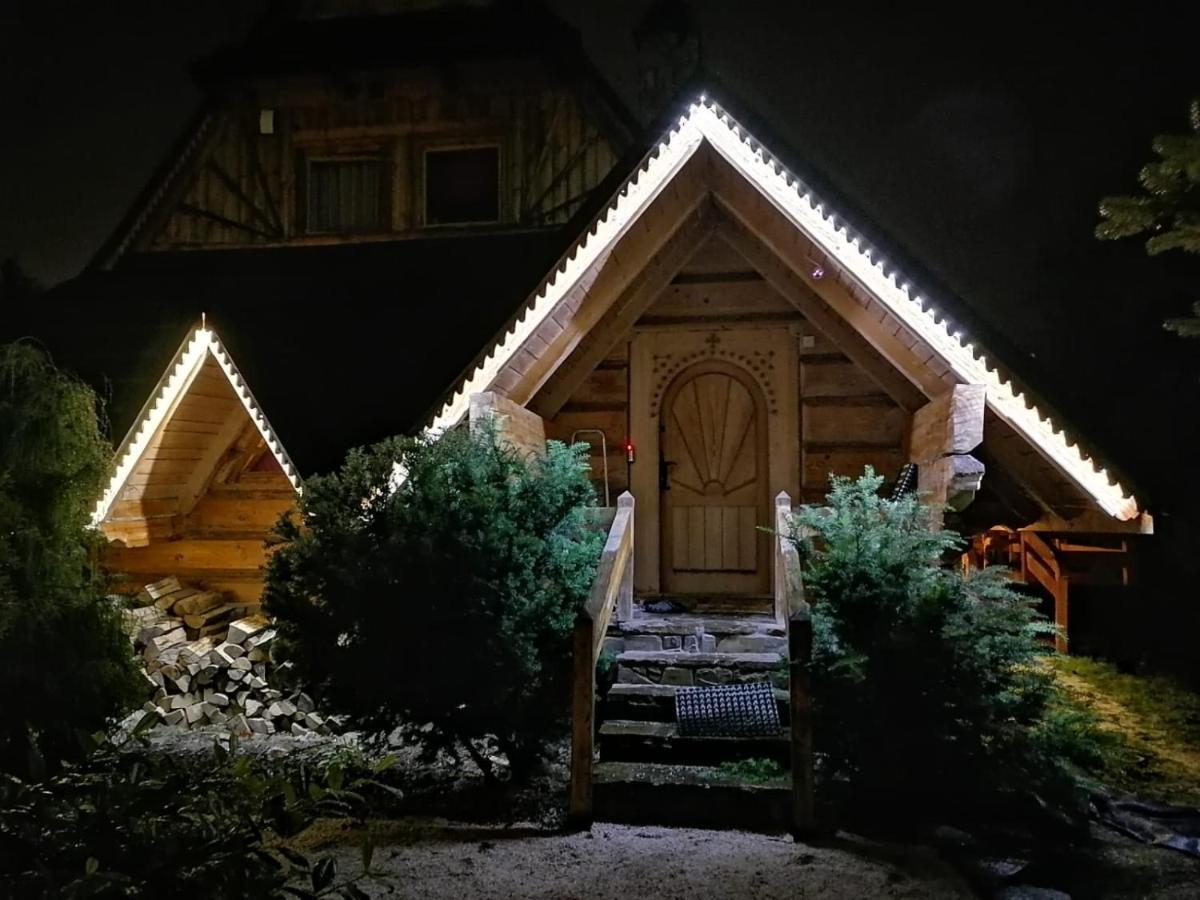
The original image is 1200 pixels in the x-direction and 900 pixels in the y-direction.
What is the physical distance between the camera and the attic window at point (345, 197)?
1208 cm

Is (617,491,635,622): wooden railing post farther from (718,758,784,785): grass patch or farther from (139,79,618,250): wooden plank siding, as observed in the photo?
(139,79,618,250): wooden plank siding

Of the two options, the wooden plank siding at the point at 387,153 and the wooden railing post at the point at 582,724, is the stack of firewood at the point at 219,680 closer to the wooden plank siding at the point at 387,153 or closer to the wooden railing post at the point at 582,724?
the wooden railing post at the point at 582,724

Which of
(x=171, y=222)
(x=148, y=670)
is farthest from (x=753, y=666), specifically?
(x=171, y=222)

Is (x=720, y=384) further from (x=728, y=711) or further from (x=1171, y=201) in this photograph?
(x=1171, y=201)

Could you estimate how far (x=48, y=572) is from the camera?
6.24m

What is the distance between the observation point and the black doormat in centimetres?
585

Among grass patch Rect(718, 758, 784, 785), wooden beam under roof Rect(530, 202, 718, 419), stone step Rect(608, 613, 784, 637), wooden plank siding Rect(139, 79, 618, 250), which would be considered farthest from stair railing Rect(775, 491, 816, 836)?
wooden plank siding Rect(139, 79, 618, 250)

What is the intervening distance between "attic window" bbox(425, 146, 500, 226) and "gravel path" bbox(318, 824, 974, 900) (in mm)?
9042

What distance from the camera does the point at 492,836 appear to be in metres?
5.23

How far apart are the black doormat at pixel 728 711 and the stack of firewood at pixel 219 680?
162 inches

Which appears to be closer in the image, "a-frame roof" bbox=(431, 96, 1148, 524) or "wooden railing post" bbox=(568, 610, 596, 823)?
"wooden railing post" bbox=(568, 610, 596, 823)

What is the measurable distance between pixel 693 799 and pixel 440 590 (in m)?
2.24

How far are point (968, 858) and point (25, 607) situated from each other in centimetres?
685

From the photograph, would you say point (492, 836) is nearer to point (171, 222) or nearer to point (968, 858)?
point (968, 858)
